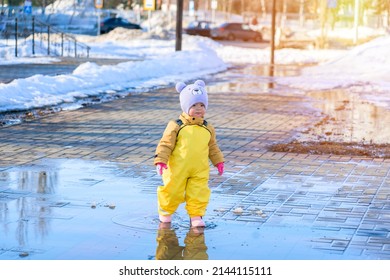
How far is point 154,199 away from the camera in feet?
28.2

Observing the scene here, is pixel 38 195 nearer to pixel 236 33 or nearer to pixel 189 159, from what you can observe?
pixel 189 159

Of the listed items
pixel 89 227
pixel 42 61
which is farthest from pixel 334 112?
pixel 42 61

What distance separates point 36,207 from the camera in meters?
8.05

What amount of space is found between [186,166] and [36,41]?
32.9 metres

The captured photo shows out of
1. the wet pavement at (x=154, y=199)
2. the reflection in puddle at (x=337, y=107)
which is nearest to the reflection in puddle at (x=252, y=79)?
the reflection in puddle at (x=337, y=107)

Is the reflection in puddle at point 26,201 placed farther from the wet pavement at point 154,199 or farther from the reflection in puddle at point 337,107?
the reflection in puddle at point 337,107

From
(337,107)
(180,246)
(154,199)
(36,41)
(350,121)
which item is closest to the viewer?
(180,246)

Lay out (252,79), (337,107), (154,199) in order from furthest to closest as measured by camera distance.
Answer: (252,79) → (337,107) → (154,199)

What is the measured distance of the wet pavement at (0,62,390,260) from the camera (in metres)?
6.70

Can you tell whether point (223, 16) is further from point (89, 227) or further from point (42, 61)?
point (89, 227)

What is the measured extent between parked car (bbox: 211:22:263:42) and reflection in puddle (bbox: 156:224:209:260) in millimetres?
56695

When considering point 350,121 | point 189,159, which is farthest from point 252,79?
point 189,159

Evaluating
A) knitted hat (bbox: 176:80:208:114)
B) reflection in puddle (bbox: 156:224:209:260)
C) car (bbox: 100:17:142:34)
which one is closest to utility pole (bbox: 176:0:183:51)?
knitted hat (bbox: 176:80:208:114)

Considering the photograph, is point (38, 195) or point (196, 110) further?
point (38, 195)
